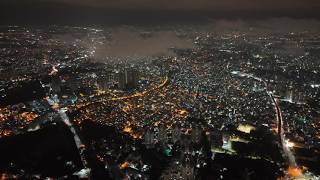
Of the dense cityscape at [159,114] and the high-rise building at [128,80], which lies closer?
the dense cityscape at [159,114]

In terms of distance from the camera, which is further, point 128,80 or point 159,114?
point 128,80

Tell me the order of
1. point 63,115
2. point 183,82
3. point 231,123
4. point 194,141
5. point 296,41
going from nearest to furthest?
point 194,141, point 231,123, point 63,115, point 183,82, point 296,41

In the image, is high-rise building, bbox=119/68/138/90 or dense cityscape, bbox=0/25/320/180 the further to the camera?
high-rise building, bbox=119/68/138/90

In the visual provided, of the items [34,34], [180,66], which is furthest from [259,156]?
[34,34]

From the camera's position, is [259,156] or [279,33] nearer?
[259,156]

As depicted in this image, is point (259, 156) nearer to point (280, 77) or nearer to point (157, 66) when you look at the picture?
point (280, 77)

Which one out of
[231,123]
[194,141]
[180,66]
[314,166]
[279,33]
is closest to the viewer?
[314,166]

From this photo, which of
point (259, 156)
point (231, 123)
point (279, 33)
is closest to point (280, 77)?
point (231, 123)
